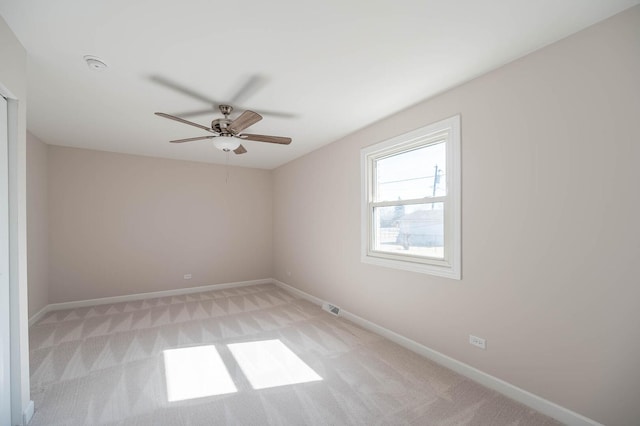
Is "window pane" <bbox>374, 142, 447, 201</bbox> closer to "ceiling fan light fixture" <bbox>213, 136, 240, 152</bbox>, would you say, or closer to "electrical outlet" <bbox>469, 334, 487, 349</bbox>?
"electrical outlet" <bbox>469, 334, 487, 349</bbox>

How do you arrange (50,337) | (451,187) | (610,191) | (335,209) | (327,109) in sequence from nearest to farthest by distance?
(610,191) → (451,187) → (327,109) → (50,337) → (335,209)

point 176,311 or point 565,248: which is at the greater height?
point 565,248

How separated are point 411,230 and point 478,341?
121 cm

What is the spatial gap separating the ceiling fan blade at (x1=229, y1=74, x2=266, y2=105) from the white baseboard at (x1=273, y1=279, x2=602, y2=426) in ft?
9.71

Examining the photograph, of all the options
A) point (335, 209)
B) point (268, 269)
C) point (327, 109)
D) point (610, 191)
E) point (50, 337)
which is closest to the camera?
point (610, 191)

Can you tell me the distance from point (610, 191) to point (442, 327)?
65.8 inches

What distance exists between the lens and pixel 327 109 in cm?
296

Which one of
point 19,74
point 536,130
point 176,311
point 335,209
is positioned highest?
point 19,74

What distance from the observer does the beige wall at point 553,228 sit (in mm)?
1637

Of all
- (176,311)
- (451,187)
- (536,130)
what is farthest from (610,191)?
(176,311)

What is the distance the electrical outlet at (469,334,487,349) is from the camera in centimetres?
229

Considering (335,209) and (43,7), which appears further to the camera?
(335,209)

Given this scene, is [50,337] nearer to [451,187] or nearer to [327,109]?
[327,109]

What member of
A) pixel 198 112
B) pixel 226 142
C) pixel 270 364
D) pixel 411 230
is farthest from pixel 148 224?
pixel 411 230
